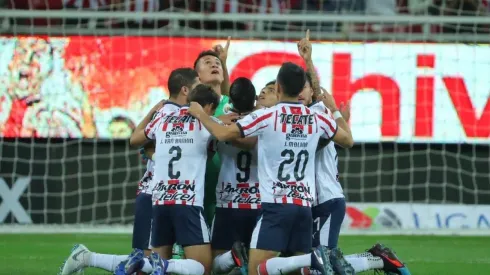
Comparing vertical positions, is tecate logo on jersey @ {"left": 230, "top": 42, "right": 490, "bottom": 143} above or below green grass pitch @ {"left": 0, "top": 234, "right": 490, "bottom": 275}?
above

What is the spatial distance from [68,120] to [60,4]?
2.13 metres

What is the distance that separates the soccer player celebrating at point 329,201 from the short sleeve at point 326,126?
0.26 metres

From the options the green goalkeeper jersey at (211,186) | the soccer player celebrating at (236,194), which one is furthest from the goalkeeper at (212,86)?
the soccer player celebrating at (236,194)

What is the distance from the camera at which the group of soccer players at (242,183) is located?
290 inches

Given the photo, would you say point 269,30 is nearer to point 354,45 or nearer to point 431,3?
point 354,45

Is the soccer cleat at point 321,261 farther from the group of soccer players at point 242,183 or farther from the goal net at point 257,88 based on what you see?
the goal net at point 257,88

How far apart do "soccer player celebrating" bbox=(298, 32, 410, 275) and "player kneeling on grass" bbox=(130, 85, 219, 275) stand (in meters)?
0.80

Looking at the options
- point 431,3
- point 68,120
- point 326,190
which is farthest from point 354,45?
point 326,190

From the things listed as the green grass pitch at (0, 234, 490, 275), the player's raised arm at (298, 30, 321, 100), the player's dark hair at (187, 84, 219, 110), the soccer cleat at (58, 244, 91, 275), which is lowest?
the green grass pitch at (0, 234, 490, 275)

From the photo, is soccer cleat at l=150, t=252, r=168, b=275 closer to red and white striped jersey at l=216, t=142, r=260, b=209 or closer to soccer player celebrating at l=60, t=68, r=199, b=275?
soccer player celebrating at l=60, t=68, r=199, b=275

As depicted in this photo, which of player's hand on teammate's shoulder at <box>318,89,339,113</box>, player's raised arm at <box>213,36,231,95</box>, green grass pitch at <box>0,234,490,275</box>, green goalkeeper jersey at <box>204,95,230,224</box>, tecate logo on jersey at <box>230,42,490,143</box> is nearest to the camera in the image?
player's hand on teammate's shoulder at <box>318,89,339,113</box>

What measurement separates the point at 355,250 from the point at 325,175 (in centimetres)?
383

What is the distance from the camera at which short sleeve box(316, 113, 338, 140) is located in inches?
297

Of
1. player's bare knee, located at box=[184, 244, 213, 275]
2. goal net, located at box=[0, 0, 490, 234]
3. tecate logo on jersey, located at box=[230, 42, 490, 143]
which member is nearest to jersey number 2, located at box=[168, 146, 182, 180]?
player's bare knee, located at box=[184, 244, 213, 275]
